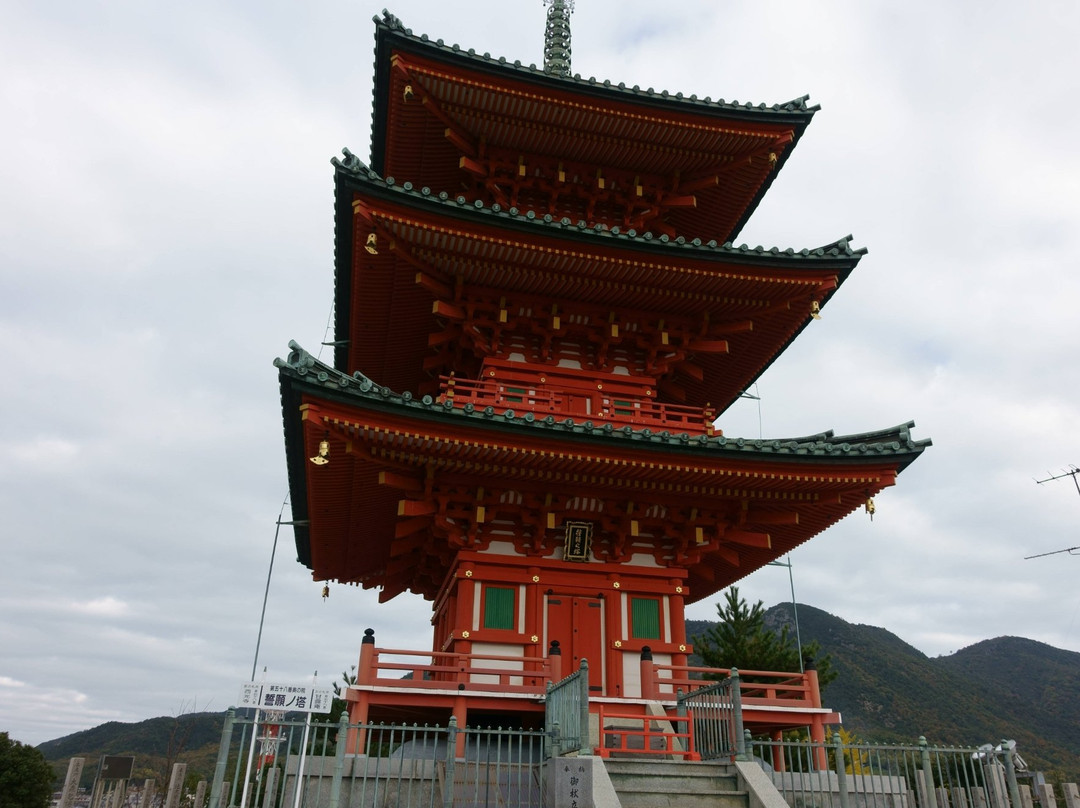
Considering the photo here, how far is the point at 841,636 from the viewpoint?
101 metres

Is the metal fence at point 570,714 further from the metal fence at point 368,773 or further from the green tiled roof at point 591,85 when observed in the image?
the green tiled roof at point 591,85

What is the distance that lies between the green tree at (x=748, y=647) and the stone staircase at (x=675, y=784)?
20.4m

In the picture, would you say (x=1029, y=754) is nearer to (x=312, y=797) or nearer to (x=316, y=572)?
(x=316, y=572)

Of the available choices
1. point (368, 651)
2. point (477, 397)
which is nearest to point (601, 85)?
point (477, 397)

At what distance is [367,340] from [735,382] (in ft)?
30.8

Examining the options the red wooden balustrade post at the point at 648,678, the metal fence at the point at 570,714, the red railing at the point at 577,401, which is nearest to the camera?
the metal fence at the point at 570,714

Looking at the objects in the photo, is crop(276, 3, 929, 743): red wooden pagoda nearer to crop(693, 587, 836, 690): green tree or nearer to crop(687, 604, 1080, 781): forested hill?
crop(693, 587, 836, 690): green tree

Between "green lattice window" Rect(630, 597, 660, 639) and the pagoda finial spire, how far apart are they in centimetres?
1719

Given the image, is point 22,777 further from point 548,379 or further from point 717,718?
point 717,718

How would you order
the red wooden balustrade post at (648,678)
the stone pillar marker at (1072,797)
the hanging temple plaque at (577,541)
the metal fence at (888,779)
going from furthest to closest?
the hanging temple plaque at (577,541) → the stone pillar marker at (1072,797) → the red wooden balustrade post at (648,678) → the metal fence at (888,779)

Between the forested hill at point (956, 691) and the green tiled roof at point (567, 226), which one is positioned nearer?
the green tiled roof at point (567, 226)

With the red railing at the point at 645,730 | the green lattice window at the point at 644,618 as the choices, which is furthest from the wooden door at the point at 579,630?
the red railing at the point at 645,730

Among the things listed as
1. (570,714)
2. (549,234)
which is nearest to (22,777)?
(570,714)

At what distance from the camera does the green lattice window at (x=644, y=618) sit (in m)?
14.9
